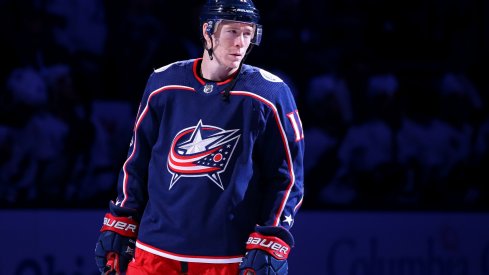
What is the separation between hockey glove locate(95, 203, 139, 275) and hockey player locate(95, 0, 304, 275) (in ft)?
0.21

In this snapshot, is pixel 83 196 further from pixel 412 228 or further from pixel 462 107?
pixel 462 107

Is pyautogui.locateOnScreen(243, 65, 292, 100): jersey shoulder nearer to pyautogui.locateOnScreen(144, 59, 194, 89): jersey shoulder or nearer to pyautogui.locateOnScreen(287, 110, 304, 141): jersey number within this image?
pyautogui.locateOnScreen(287, 110, 304, 141): jersey number

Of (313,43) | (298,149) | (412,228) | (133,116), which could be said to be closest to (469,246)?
(412,228)

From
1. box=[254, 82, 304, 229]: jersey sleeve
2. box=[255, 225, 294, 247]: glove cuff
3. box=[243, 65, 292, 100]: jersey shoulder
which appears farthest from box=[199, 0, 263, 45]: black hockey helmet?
box=[255, 225, 294, 247]: glove cuff

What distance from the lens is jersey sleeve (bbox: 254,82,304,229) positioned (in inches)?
119

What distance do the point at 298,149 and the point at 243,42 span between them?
0.41 metres

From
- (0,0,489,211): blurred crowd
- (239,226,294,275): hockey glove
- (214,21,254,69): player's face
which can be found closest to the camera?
(239,226,294,275): hockey glove

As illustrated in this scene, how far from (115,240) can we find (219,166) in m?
0.47

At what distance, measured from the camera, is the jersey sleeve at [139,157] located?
10.3ft

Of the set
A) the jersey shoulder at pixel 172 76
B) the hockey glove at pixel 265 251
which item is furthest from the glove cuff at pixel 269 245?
the jersey shoulder at pixel 172 76

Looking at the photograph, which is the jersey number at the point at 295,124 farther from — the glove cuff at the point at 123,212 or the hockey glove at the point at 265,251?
the glove cuff at the point at 123,212

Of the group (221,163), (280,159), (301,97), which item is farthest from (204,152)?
(301,97)

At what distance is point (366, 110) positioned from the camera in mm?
6656

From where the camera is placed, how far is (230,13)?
10.1 ft
